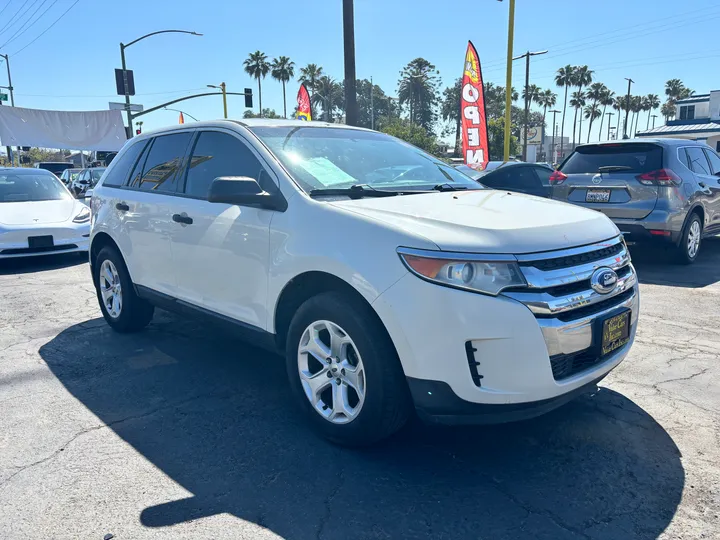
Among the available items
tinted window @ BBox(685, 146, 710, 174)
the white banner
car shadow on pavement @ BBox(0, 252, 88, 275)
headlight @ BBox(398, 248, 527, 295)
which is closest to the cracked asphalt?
headlight @ BBox(398, 248, 527, 295)

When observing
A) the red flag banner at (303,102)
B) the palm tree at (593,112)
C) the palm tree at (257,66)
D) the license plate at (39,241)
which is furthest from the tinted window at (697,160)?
the palm tree at (593,112)

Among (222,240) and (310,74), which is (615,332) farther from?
(310,74)

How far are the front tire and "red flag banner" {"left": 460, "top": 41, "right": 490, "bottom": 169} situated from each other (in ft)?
50.7

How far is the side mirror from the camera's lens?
3248 millimetres

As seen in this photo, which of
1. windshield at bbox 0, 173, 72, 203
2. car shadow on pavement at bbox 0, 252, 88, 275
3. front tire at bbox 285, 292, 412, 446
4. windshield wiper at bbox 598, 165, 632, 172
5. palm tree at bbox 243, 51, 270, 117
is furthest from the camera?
palm tree at bbox 243, 51, 270, 117

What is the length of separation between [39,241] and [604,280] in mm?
8596

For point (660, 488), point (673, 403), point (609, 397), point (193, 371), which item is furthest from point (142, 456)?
point (673, 403)

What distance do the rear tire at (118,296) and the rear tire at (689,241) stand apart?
22.0ft

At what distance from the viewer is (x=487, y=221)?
277cm

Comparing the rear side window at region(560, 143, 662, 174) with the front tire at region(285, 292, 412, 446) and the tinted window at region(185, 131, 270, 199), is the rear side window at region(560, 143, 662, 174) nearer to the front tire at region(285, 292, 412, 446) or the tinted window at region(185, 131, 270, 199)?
the tinted window at region(185, 131, 270, 199)

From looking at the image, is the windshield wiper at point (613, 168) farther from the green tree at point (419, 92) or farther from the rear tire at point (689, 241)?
the green tree at point (419, 92)

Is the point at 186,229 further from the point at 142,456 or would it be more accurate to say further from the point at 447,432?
the point at 447,432

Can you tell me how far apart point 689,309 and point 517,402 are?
13.3 feet

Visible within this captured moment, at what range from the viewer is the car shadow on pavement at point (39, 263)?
885cm
